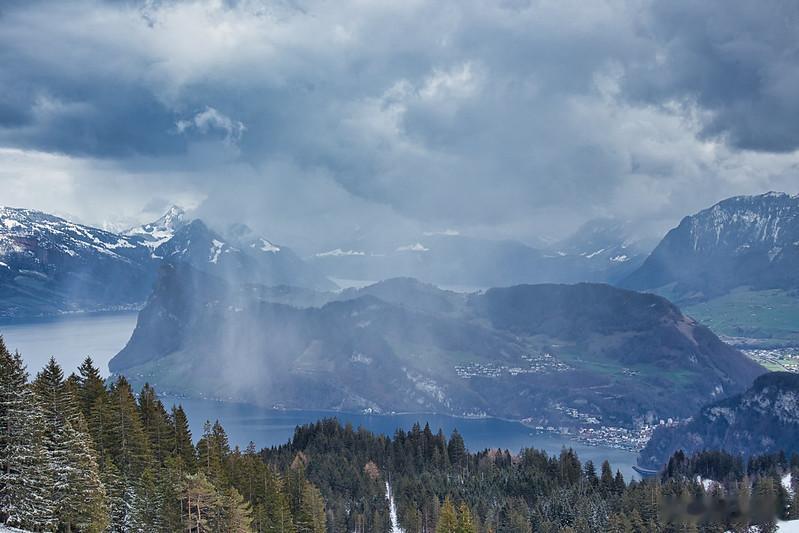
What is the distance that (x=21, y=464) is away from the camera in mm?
52812

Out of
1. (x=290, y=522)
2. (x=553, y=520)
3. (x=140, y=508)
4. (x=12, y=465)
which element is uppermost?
(x=12, y=465)

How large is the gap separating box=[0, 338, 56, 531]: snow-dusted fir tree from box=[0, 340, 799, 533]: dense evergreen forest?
3.5 inches

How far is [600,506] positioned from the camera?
425 ft

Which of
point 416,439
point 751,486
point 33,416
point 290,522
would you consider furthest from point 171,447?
point 751,486

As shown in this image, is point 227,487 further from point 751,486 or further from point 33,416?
point 751,486

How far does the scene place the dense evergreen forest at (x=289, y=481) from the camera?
55.6 meters

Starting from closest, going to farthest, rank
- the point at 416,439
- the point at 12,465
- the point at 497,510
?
the point at 12,465
the point at 497,510
the point at 416,439

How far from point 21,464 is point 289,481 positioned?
54095mm

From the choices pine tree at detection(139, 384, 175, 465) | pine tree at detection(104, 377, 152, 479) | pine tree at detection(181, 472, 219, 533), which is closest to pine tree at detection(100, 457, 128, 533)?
pine tree at detection(104, 377, 152, 479)

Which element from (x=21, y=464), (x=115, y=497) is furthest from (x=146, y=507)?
(x=21, y=464)

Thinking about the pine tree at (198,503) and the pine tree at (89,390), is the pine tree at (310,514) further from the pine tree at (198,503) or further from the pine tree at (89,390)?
the pine tree at (198,503)

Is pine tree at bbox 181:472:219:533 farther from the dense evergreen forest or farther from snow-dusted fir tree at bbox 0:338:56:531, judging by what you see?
snow-dusted fir tree at bbox 0:338:56:531

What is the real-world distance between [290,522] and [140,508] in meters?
22.8

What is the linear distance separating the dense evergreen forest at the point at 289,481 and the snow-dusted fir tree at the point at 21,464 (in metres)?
0.09
